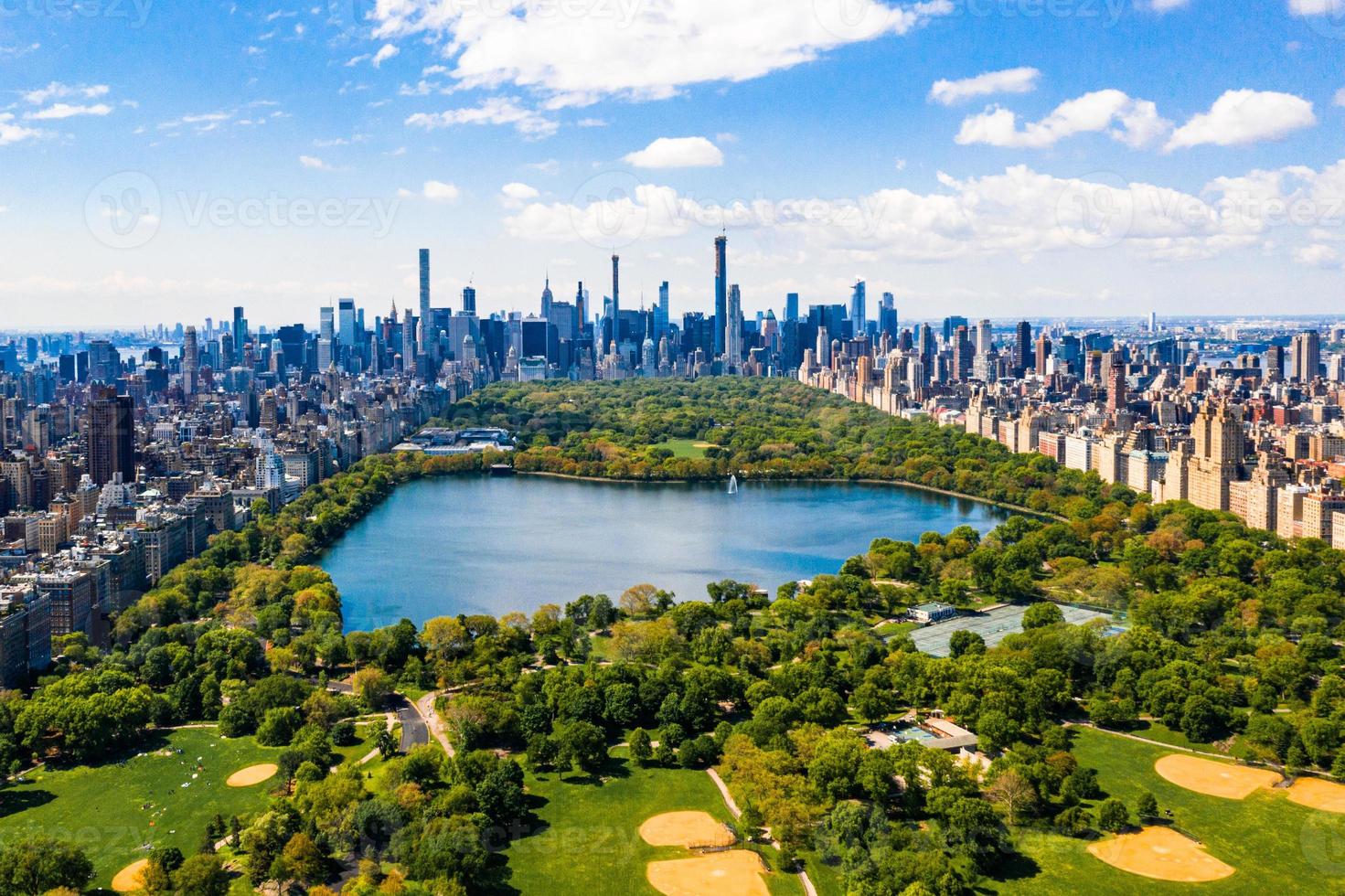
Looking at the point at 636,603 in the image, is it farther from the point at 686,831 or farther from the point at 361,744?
the point at 686,831

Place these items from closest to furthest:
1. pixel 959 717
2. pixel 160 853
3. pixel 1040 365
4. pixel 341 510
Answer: pixel 160 853 < pixel 959 717 < pixel 341 510 < pixel 1040 365

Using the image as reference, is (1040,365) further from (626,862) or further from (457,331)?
(626,862)

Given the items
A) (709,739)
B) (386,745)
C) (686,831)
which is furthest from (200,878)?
(709,739)

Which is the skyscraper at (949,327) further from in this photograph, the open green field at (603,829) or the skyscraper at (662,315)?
the open green field at (603,829)

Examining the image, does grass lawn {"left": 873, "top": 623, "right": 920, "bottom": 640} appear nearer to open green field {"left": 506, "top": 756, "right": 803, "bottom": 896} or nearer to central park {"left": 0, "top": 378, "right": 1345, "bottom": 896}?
central park {"left": 0, "top": 378, "right": 1345, "bottom": 896}

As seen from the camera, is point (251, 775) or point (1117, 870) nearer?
point (1117, 870)

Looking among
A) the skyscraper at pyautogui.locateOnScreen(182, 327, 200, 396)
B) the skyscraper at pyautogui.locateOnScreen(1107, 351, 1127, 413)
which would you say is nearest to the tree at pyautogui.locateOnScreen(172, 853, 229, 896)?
the skyscraper at pyautogui.locateOnScreen(1107, 351, 1127, 413)

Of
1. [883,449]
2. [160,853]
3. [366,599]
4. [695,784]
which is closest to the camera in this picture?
[160,853]

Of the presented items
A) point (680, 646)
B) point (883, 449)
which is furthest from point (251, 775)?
point (883, 449)
